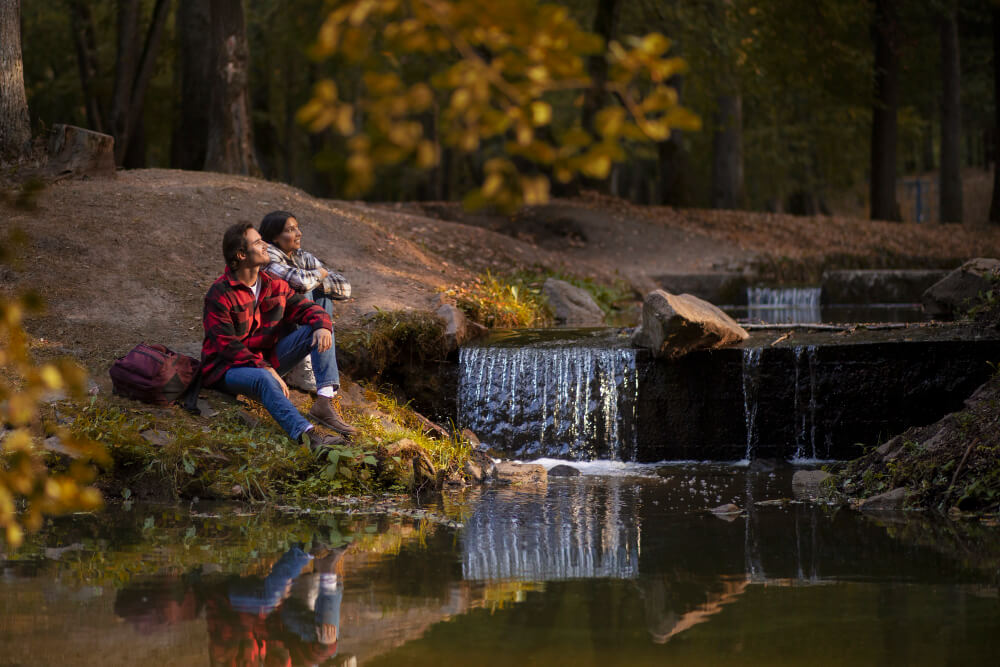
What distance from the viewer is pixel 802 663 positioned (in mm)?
3930

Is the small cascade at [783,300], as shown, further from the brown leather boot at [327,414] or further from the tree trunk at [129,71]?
the tree trunk at [129,71]

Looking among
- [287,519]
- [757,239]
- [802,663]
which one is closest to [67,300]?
[287,519]

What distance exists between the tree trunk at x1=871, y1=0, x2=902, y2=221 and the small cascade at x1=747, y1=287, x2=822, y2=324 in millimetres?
8203

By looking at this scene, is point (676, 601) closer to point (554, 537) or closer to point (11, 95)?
point (554, 537)

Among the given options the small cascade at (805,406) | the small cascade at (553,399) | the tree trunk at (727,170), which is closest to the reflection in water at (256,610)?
the small cascade at (553,399)

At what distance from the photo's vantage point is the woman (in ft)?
27.0

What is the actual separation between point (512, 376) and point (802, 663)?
6213 mm

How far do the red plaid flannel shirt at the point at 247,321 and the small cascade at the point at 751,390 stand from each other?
11.9 feet

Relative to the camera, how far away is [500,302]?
1255cm

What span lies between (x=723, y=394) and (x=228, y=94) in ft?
31.8

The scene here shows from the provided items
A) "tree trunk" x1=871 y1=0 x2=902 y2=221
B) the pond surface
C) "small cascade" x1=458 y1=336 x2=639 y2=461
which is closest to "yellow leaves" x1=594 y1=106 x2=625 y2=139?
the pond surface

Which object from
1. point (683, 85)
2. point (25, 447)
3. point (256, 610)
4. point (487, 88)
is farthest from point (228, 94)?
point (487, 88)

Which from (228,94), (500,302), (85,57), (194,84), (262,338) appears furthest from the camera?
(85,57)

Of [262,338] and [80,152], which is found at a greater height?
[80,152]
